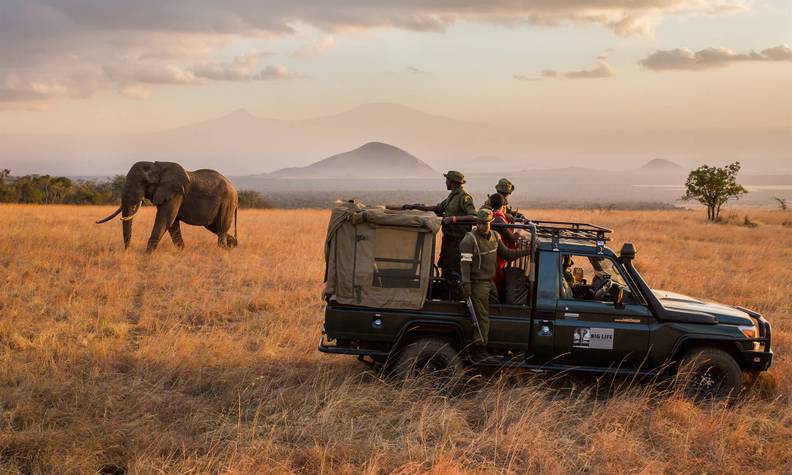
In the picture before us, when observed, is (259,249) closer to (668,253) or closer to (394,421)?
(668,253)

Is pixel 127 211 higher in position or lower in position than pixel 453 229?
lower

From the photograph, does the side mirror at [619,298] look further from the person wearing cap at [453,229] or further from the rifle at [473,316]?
the person wearing cap at [453,229]

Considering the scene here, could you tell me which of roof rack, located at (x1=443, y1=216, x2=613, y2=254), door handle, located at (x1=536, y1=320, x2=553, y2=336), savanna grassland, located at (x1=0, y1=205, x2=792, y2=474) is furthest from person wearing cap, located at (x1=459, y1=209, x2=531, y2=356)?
savanna grassland, located at (x1=0, y1=205, x2=792, y2=474)

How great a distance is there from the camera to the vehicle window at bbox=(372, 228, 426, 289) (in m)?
7.82

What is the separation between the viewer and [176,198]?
1927 centimetres

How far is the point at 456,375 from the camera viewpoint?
7.88m

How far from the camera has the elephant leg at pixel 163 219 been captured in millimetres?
18547

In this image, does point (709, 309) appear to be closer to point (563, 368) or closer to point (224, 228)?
point (563, 368)

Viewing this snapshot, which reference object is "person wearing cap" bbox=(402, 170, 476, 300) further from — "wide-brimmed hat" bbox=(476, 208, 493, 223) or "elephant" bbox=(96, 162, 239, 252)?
"elephant" bbox=(96, 162, 239, 252)

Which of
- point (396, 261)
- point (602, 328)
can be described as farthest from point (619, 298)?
point (396, 261)

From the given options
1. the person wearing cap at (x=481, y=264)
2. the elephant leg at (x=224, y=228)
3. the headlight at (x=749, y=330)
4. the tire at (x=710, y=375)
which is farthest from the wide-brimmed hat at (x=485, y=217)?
the elephant leg at (x=224, y=228)

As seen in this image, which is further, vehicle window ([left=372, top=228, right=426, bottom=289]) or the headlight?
the headlight

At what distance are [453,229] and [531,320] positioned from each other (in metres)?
1.89

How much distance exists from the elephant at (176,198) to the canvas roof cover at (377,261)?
469 inches
